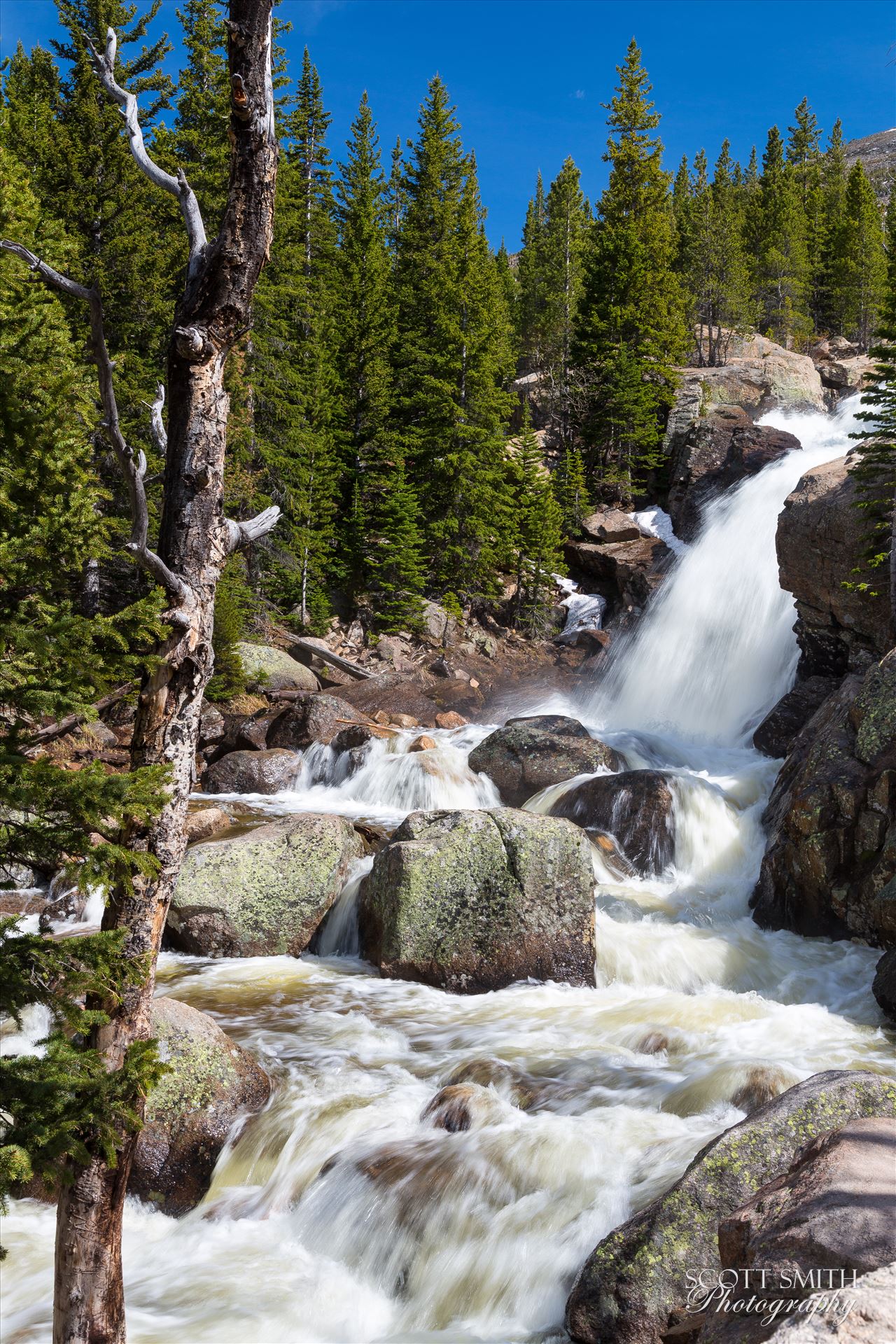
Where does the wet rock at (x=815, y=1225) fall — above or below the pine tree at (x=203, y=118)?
below

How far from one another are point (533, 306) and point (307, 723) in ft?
150

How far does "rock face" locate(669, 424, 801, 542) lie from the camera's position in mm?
30812

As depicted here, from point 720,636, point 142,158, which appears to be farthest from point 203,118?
point 142,158

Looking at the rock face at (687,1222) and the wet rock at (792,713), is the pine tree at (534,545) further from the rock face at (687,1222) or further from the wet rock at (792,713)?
the rock face at (687,1222)

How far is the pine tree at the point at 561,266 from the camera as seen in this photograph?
1935 inches

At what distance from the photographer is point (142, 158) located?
13.8 feet

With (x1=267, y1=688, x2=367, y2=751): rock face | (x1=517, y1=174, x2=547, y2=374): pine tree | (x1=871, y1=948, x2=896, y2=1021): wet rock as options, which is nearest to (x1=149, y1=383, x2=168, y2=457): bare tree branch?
(x1=871, y1=948, x2=896, y2=1021): wet rock

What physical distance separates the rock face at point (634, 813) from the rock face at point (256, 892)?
14.9ft

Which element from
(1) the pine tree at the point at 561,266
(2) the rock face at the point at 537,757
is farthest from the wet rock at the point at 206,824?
(1) the pine tree at the point at 561,266

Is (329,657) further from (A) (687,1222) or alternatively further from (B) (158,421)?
(A) (687,1222)

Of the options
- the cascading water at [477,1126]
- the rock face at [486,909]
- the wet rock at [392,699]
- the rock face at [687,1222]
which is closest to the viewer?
the rock face at [687,1222]

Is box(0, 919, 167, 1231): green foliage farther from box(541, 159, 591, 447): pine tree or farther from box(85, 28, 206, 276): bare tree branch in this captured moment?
box(541, 159, 591, 447): pine tree

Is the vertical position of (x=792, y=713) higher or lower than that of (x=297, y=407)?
lower

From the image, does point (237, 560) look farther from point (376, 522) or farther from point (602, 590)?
point (602, 590)
